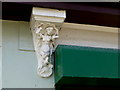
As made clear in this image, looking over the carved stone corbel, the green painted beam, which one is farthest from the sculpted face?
the green painted beam

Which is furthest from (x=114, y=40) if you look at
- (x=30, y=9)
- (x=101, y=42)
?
(x=30, y=9)

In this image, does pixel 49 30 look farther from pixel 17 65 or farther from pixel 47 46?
pixel 17 65

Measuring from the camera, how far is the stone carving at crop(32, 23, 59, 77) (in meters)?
3.59

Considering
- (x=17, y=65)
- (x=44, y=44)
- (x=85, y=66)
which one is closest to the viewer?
(x=85, y=66)

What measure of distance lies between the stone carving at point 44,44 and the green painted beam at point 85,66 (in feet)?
0.40

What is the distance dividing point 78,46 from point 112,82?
578mm

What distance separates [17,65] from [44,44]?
16.0 inches

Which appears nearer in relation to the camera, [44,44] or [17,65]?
[17,65]

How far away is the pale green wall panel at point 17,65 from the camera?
3465 mm

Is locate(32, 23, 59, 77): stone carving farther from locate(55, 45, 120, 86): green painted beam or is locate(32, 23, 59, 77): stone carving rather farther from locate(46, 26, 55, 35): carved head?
locate(55, 45, 120, 86): green painted beam

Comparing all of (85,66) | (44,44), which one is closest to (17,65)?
(44,44)

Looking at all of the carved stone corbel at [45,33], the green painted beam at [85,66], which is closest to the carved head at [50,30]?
the carved stone corbel at [45,33]

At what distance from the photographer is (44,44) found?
12.0ft

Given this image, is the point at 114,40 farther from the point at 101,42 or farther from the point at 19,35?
the point at 19,35
